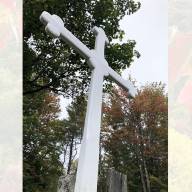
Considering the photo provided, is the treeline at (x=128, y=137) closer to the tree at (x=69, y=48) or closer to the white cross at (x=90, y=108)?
the tree at (x=69, y=48)

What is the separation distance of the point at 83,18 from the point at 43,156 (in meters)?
7.39

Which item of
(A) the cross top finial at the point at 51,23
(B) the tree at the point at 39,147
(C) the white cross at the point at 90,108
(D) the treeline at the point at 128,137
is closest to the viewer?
(C) the white cross at the point at 90,108

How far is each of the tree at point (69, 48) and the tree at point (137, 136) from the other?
7468 millimetres

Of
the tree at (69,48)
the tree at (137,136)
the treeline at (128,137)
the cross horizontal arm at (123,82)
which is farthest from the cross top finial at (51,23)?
the tree at (137,136)

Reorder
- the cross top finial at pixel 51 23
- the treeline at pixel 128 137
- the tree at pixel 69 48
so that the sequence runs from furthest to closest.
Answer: the treeline at pixel 128 137 → the tree at pixel 69 48 → the cross top finial at pixel 51 23

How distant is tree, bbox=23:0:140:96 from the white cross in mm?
5207

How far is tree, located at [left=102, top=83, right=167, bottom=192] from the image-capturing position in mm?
17625

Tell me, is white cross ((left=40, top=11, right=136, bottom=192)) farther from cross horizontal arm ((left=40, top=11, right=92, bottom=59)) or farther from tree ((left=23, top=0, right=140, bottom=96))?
tree ((left=23, top=0, right=140, bottom=96))

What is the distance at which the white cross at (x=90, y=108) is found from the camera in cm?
Answer: 382

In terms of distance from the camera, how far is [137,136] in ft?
58.4

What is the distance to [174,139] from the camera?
13.9 metres

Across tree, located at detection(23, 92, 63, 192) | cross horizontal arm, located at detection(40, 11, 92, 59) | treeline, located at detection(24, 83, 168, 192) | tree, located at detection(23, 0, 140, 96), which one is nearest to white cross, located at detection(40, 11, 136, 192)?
cross horizontal arm, located at detection(40, 11, 92, 59)
